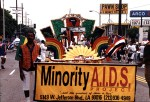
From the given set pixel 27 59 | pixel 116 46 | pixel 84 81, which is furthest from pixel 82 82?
pixel 116 46

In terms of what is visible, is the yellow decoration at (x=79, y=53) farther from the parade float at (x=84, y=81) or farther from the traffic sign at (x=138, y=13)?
the traffic sign at (x=138, y=13)

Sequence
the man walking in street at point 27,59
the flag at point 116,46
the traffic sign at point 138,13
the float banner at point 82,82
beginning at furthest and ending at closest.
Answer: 1. the traffic sign at point 138,13
2. the flag at point 116,46
3. the man walking in street at point 27,59
4. the float banner at point 82,82

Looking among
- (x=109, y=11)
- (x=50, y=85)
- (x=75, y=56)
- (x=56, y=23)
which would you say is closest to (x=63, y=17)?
(x=56, y=23)

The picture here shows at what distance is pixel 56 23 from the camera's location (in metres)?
16.3

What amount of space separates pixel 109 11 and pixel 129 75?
90.4 metres

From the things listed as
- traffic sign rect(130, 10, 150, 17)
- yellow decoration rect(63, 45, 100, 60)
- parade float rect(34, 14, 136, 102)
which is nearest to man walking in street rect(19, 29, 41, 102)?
parade float rect(34, 14, 136, 102)

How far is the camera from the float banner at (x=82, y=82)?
9.72 meters

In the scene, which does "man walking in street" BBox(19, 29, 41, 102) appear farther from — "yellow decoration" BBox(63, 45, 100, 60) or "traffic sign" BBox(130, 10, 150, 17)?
"traffic sign" BBox(130, 10, 150, 17)

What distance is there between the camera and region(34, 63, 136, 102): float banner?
31.9ft

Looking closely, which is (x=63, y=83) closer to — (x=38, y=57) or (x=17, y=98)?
(x=38, y=57)

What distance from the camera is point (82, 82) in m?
9.77

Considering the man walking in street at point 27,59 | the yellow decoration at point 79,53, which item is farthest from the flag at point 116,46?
the man walking in street at point 27,59

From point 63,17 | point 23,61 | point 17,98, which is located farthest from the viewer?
point 63,17

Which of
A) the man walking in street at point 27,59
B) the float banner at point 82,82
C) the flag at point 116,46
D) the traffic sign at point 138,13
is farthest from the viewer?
the traffic sign at point 138,13
